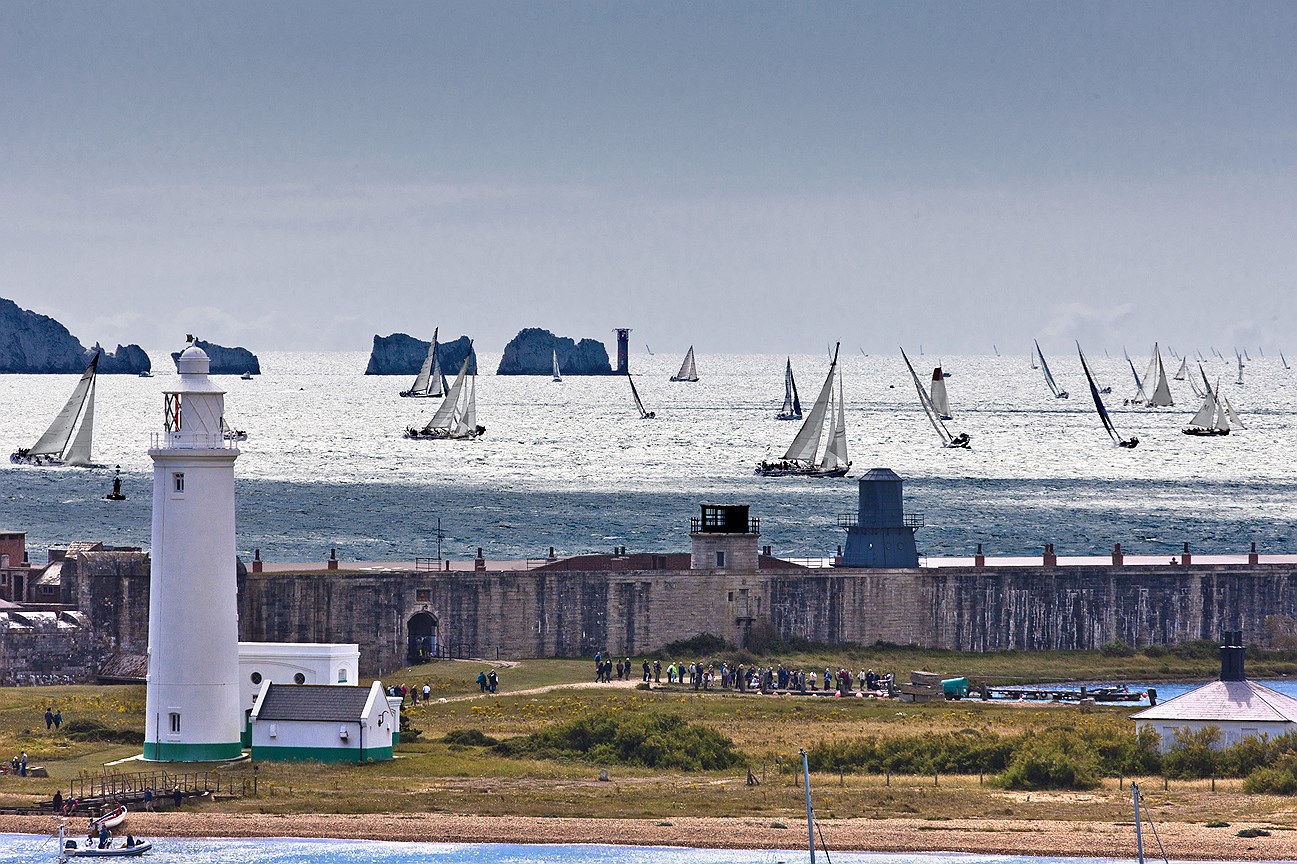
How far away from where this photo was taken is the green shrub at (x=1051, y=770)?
1998 inches

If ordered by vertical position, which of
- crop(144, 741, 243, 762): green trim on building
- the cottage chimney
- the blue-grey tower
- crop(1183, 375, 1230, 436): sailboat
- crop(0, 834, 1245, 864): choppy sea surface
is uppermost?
crop(1183, 375, 1230, 436): sailboat

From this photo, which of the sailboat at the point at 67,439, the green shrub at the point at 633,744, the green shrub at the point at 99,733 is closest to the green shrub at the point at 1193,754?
the green shrub at the point at 633,744

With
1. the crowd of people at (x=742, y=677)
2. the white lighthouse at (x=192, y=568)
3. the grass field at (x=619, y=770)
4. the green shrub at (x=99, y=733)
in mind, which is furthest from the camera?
the crowd of people at (x=742, y=677)

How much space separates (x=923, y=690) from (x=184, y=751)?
24169 millimetres

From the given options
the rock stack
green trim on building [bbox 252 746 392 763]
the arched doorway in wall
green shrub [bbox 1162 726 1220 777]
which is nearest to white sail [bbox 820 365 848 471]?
Answer: the arched doorway in wall

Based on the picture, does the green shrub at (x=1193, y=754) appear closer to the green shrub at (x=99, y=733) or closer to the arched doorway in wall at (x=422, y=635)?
the green shrub at (x=99, y=733)

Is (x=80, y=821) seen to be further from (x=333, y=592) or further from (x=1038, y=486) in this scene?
(x=1038, y=486)

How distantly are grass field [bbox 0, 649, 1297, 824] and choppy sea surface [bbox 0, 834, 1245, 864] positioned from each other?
Answer: 1.65 metres

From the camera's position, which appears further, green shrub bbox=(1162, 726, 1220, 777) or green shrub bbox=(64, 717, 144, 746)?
green shrub bbox=(64, 717, 144, 746)

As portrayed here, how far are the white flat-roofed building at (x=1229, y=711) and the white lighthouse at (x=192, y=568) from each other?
21.6m

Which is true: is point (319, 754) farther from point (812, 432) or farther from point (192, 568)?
point (812, 432)

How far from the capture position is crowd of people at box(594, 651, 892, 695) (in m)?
67.0

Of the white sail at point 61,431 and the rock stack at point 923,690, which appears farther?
the white sail at point 61,431

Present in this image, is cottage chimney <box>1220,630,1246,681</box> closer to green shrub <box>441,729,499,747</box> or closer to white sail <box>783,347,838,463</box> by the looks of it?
green shrub <box>441,729,499,747</box>
